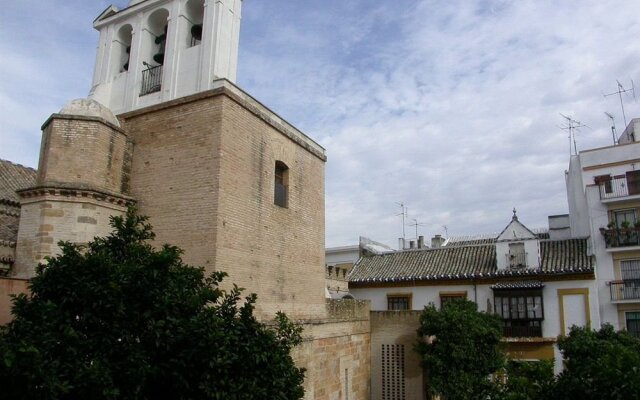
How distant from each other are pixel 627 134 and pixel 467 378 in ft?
56.8

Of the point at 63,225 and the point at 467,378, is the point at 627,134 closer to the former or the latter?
the point at 467,378

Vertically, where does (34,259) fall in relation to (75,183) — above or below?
below

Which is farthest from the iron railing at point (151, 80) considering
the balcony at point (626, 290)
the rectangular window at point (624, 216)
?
the rectangular window at point (624, 216)

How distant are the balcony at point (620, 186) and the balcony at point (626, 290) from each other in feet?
11.5

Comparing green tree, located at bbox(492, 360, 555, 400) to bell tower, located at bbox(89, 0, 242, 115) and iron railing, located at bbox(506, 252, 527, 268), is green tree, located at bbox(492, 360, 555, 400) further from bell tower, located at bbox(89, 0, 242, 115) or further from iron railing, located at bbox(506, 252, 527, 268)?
iron railing, located at bbox(506, 252, 527, 268)

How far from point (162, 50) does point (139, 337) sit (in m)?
9.78

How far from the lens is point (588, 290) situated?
2005 centimetres

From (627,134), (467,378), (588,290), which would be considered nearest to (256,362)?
(467,378)

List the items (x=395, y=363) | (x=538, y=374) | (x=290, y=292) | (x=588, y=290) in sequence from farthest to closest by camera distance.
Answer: (x=588, y=290) → (x=395, y=363) → (x=290, y=292) → (x=538, y=374)

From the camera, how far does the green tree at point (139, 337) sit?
16.4 feet

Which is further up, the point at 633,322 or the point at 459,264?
the point at 459,264

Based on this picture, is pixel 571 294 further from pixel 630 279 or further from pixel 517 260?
pixel 517 260

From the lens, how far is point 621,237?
66.6 ft

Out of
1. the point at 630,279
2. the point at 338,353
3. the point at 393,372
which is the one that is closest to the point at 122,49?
the point at 338,353
